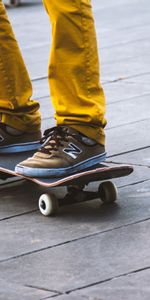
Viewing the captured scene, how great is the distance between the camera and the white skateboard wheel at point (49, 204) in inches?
151

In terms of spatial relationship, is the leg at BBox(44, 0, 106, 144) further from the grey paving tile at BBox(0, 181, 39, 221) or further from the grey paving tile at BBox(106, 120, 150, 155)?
the grey paving tile at BBox(106, 120, 150, 155)

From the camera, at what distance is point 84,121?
3906 millimetres

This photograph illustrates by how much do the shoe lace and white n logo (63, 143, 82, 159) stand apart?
0.03 metres

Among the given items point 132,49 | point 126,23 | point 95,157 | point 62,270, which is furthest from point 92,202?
point 126,23

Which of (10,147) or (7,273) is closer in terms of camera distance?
(7,273)

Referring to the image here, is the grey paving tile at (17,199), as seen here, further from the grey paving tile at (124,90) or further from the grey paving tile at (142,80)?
the grey paving tile at (142,80)

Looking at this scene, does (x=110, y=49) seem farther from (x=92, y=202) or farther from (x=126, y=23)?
(x=92, y=202)

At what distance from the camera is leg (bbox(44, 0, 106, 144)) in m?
3.83

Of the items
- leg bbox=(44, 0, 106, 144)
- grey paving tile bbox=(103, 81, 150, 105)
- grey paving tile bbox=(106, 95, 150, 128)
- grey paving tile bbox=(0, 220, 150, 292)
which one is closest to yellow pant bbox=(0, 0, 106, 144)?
leg bbox=(44, 0, 106, 144)

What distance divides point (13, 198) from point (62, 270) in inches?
38.9

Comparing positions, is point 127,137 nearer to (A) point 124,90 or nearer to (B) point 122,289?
(A) point 124,90

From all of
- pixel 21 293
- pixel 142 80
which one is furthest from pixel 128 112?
pixel 21 293

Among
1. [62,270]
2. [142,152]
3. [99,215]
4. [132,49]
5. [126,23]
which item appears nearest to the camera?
[62,270]

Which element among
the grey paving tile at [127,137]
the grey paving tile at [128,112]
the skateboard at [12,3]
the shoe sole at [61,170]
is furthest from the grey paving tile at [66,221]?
the skateboard at [12,3]
